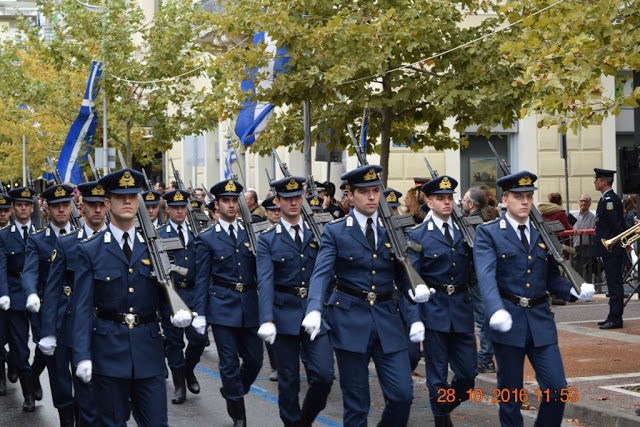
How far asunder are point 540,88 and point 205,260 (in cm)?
338

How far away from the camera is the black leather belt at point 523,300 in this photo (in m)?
7.63

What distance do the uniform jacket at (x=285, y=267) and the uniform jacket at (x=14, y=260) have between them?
330 cm

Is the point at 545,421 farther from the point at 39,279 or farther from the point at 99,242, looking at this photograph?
the point at 39,279

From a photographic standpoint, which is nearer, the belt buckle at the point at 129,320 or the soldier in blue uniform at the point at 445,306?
the belt buckle at the point at 129,320

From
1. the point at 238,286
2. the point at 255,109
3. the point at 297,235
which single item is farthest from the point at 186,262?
the point at 255,109

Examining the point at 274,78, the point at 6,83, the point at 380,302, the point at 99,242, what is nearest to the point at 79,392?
the point at 99,242

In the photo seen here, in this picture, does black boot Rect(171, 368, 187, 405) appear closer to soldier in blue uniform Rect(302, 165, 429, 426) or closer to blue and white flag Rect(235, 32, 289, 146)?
soldier in blue uniform Rect(302, 165, 429, 426)

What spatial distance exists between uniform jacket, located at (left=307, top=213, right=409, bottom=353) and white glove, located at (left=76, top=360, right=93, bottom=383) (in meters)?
1.60

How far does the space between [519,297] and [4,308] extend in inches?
209

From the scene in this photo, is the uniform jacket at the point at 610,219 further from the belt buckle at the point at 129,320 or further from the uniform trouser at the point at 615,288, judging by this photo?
the belt buckle at the point at 129,320

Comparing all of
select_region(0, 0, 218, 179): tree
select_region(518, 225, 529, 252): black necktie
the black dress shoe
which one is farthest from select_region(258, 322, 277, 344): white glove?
select_region(0, 0, 218, 179): tree

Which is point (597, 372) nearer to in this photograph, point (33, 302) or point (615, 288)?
point (615, 288)

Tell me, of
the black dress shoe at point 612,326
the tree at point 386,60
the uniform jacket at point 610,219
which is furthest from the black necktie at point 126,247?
the black dress shoe at point 612,326

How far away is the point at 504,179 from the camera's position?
7.77m
